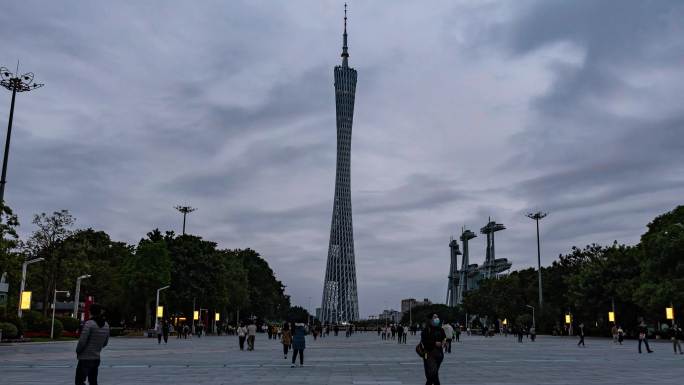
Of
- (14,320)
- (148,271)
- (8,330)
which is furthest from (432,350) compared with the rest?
(148,271)

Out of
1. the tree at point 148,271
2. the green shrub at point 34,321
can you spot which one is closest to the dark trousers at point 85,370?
the green shrub at point 34,321

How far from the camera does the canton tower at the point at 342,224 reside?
5276 inches

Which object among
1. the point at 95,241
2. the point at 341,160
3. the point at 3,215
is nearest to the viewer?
the point at 3,215

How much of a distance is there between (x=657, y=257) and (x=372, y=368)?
48536mm

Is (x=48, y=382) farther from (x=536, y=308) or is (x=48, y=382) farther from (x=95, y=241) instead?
(x=95, y=241)

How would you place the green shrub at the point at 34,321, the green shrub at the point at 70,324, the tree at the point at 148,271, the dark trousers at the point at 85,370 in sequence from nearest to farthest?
the dark trousers at the point at 85,370 → the green shrub at the point at 34,321 → the green shrub at the point at 70,324 → the tree at the point at 148,271

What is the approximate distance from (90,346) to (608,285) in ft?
240

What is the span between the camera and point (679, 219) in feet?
214

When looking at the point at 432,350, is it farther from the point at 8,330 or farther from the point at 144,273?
the point at 144,273

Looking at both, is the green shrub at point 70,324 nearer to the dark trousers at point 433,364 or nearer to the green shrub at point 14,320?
the green shrub at point 14,320

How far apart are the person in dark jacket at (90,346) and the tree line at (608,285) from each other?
124ft

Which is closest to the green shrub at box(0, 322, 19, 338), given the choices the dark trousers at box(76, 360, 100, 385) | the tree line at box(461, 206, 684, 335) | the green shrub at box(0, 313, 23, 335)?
the green shrub at box(0, 313, 23, 335)

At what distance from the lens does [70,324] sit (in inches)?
2537

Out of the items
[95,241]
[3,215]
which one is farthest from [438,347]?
[95,241]
